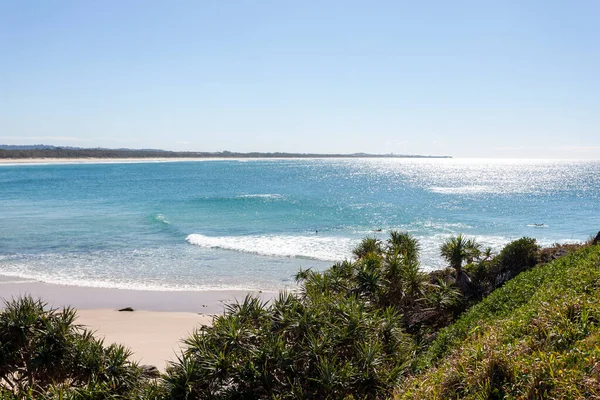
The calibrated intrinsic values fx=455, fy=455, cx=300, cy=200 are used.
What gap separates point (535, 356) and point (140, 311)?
1750 cm

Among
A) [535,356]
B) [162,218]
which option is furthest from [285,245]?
[535,356]

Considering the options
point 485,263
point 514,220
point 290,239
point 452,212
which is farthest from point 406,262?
point 452,212

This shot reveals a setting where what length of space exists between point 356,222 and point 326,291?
33.1 m

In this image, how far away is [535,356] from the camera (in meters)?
6.76

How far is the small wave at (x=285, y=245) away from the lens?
31.0m

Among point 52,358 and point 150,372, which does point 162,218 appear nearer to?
point 150,372

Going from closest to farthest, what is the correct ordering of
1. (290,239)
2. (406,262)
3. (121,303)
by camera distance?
(406,262)
(121,303)
(290,239)

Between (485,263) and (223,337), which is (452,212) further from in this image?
(223,337)

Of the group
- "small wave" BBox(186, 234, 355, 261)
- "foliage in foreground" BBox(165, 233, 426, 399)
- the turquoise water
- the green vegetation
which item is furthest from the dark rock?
"small wave" BBox(186, 234, 355, 261)

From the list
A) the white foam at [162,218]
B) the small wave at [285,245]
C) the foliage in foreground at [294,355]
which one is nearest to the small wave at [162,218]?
the white foam at [162,218]

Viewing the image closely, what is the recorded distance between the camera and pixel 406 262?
15055 mm

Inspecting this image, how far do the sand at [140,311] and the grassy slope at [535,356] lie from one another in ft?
29.4

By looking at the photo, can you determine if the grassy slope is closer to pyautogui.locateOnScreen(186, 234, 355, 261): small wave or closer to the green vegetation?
the green vegetation

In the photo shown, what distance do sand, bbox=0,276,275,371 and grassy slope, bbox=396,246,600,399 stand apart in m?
8.95
